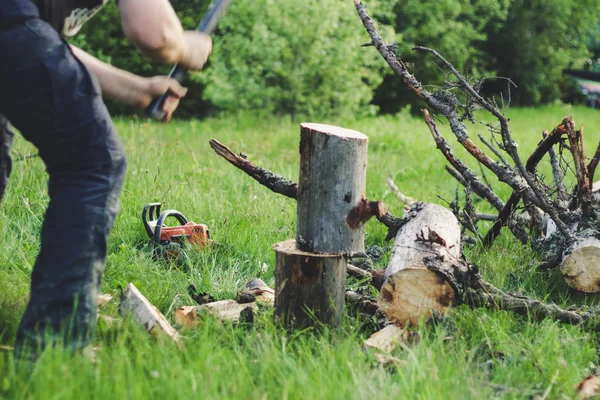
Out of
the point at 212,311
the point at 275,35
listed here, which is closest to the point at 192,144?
the point at 275,35

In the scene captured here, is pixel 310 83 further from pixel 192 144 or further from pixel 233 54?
pixel 192 144

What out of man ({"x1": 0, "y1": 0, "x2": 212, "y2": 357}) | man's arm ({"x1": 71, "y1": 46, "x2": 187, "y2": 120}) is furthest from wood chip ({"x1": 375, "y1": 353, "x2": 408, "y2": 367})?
man's arm ({"x1": 71, "y1": 46, "x2": 187, "y2": 120})

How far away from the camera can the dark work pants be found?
2.12 m

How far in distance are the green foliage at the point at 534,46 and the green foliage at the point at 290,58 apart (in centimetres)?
1322

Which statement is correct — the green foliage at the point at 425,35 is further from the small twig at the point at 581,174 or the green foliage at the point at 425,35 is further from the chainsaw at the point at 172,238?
the chainsaw at the point at 172,238

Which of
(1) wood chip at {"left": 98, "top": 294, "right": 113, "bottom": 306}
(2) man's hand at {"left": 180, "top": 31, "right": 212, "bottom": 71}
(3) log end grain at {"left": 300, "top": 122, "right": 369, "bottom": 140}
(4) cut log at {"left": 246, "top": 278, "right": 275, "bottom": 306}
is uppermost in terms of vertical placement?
(2) man's hand at {"left": 180, "top": 31, "right": 212, "bottom": 71}

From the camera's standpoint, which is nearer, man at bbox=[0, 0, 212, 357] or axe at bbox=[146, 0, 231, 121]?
man at bbox=[0, 0, 212, 357]

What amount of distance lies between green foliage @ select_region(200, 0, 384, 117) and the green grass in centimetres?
578

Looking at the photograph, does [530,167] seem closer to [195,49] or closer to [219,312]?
[219,312]

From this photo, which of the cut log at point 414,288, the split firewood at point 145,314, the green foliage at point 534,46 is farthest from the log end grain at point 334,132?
the green foliage at point 534,46

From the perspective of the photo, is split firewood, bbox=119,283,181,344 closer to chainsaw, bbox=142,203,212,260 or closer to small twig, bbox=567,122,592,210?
chainsaw, bbox=142,203,212,260

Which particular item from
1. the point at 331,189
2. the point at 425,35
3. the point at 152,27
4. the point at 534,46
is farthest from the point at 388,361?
the point at 534,46

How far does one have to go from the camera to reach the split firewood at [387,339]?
2793 millimetres

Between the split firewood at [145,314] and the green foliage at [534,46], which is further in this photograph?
the green foliage at [534,46]
